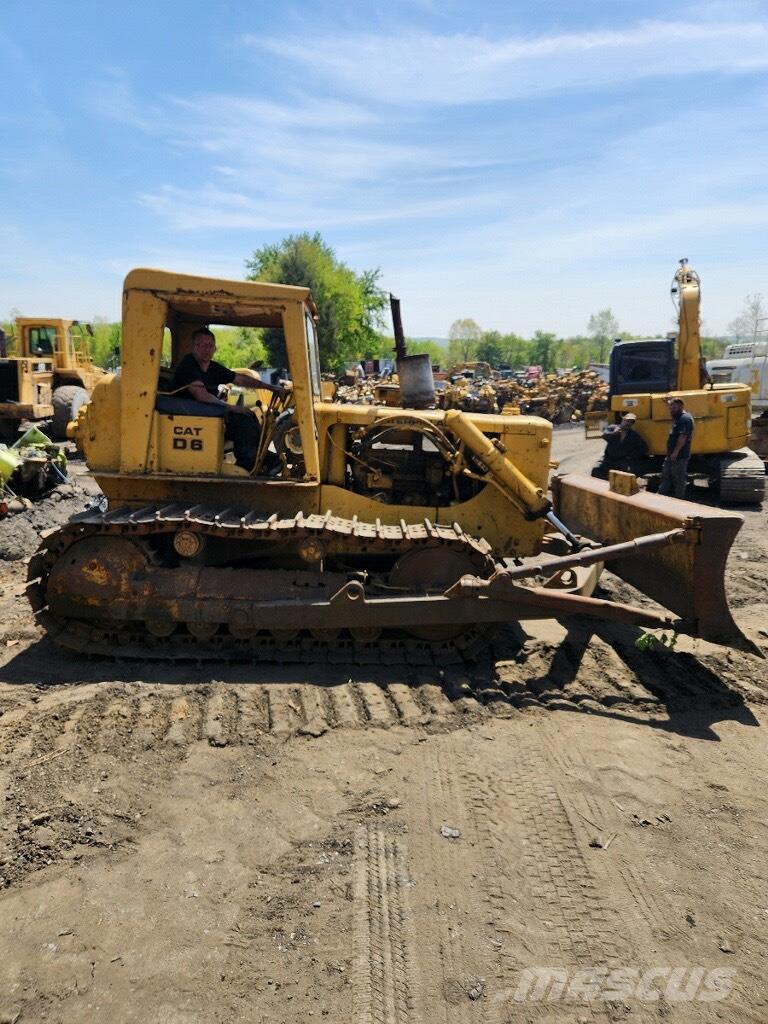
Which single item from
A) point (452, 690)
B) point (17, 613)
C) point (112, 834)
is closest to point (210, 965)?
point (112, 834)

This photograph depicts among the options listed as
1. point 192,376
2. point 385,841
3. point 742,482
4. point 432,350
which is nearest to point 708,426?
point 742,482

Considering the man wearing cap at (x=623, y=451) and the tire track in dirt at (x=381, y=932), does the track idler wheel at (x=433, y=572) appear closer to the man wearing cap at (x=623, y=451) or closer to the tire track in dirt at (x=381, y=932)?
the tire track in dirt at (x=381, y=932)

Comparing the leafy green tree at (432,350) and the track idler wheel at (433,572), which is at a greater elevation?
the leafy green tree at (432,350)

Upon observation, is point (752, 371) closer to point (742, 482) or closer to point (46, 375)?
point (742, 482)

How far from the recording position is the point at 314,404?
5531 mm

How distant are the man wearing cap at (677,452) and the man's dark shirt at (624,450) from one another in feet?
5.83

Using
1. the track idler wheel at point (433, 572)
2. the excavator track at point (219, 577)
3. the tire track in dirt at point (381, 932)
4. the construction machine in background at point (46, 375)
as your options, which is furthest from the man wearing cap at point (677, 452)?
the construction machine in background at point (46, 375)

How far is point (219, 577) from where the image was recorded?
5.17 meters

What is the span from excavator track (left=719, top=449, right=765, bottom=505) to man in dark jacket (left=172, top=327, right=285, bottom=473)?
8.99 meters

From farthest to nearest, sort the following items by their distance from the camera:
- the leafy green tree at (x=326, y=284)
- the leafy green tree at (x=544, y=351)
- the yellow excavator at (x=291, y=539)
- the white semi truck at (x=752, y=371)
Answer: the leafy green tree at (x=544, y=351) → the leafy green tree at (x=326, y=284) → the white semi truck at (x=752, y=371) → the yellow excavator at (x=291, y=539)

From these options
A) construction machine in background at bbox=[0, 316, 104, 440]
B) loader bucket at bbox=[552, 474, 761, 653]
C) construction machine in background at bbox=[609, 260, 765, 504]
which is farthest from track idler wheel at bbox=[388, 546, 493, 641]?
construction machine in background at bbox=[0, 316, 104, 440]

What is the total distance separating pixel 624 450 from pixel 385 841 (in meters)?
10.1

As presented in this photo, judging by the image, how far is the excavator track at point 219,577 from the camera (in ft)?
16.7

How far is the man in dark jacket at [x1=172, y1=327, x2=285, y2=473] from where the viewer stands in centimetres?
538
